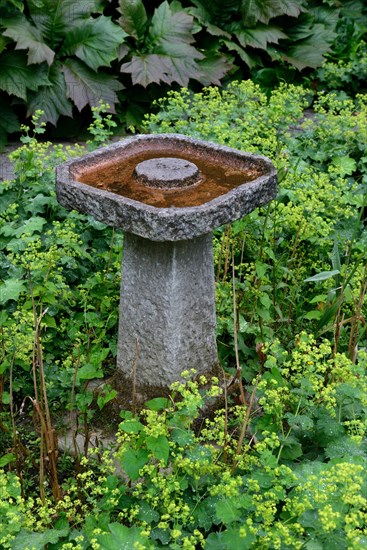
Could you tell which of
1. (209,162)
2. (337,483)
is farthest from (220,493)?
(209,162)

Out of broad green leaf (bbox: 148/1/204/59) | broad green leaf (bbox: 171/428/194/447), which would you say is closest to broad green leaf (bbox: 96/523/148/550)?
broad green leaf (bbox: 171/428/194/447)

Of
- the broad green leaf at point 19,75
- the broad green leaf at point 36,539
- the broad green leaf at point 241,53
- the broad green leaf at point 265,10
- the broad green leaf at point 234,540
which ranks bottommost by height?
the broad green leaf at point 36,539

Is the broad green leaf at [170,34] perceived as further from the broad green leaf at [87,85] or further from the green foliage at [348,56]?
the green foliage at [348,56]

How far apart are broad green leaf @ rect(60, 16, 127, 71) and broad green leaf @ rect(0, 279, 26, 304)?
10.0 feet

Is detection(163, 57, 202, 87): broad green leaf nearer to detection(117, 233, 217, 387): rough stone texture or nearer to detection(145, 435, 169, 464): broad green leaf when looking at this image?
detection(117, 233, 217, 387): rough stone texture

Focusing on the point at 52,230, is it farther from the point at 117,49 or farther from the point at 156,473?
the point at 117,49

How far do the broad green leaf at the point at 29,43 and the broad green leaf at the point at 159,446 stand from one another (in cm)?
408

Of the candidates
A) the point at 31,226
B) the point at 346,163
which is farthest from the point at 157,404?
the point at 346,163

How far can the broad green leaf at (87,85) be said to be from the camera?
6.32 meters

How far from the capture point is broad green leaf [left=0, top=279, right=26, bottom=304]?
146 inches

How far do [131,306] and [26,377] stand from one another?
0.68m

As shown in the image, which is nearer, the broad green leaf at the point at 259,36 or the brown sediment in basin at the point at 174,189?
the brown sediment in basin at the point at 174,189

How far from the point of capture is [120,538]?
2.47 metres

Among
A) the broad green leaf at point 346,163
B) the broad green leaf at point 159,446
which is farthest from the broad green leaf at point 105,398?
the broad green leaf at point 346,163
